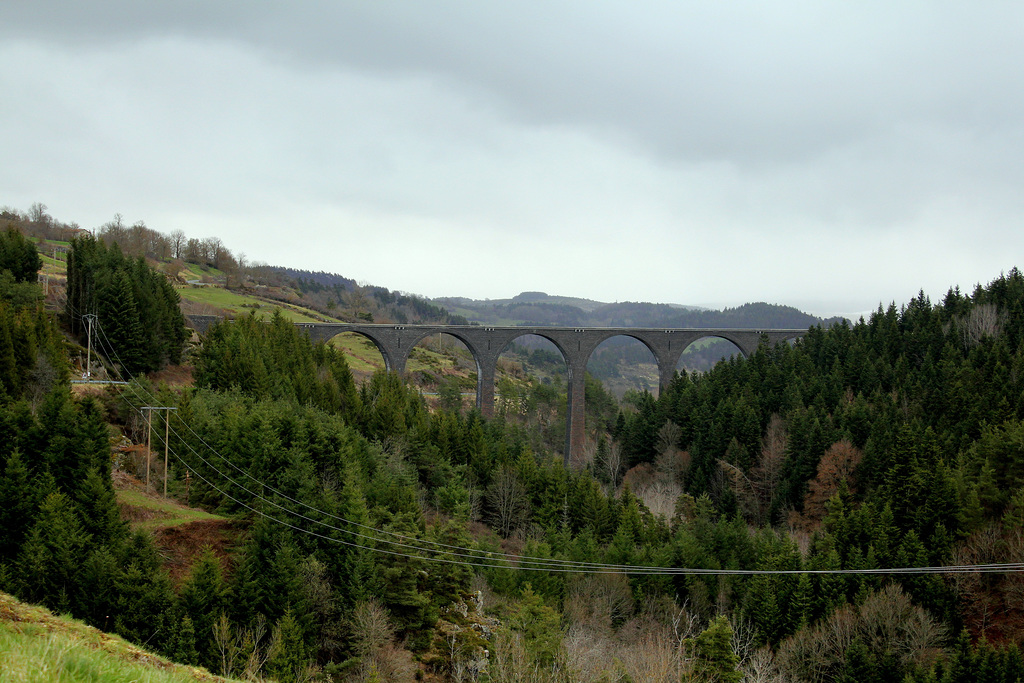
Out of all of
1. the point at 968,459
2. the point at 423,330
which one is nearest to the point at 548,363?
the point at 423,330

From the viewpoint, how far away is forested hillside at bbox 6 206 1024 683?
15312 mm

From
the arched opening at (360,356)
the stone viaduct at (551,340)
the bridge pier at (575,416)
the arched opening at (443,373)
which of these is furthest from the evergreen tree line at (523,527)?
the arched opening at (360,356)

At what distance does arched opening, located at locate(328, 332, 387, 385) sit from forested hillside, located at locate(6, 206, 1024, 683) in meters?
18.0

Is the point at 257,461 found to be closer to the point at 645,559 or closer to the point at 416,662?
the point at 416,662

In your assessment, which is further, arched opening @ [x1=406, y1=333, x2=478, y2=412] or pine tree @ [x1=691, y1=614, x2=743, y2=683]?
arched opening @ [x1=406, y1=333, x2=478, y2=412]

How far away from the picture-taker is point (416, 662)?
17172 millimetres

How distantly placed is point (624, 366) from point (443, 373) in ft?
336

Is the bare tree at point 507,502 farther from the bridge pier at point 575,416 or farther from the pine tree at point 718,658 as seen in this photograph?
the bridge pier at point 575,416

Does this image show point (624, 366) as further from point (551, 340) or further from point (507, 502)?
point (507, 502)

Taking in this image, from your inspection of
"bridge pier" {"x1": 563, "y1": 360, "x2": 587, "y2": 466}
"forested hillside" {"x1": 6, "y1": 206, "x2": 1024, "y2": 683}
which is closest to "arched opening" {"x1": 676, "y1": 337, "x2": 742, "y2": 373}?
"bridge pier" {"x1": 563, "y1": 360, "x2": 587, "y2": 466}

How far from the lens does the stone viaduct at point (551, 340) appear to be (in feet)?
155

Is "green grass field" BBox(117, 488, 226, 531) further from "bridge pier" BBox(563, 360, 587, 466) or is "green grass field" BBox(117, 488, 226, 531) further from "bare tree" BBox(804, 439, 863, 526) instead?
"bridge pier" BBox(563, 360, 587, 466)

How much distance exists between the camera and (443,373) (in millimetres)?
77250

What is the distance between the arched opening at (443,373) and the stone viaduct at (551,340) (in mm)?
5007
